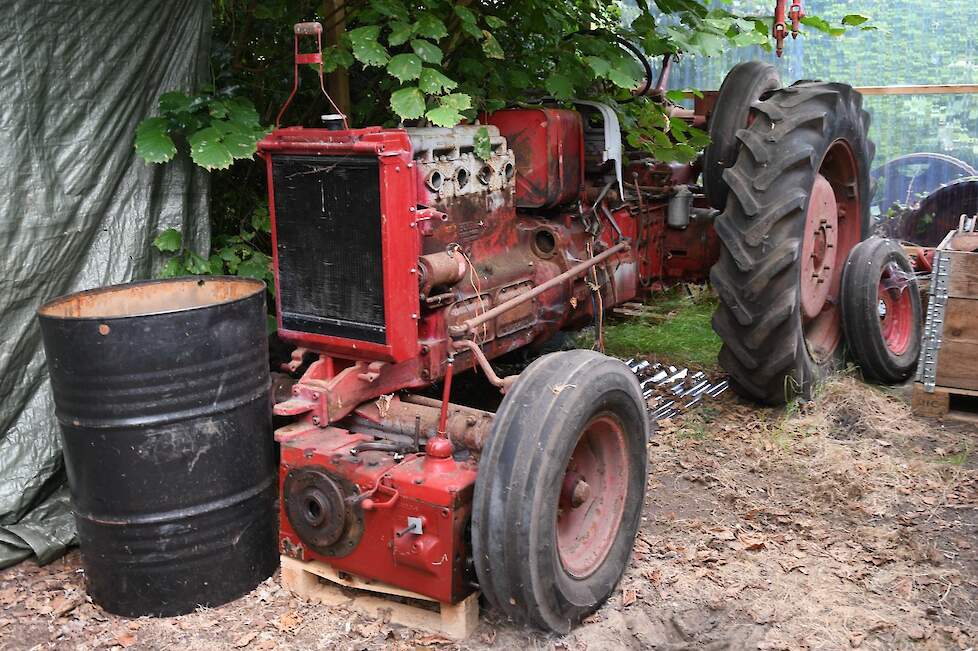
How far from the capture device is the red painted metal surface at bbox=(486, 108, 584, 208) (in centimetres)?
419

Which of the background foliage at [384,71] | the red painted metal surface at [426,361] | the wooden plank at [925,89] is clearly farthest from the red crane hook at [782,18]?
the wooden plank at [925,89]

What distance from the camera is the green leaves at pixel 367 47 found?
3.93 m

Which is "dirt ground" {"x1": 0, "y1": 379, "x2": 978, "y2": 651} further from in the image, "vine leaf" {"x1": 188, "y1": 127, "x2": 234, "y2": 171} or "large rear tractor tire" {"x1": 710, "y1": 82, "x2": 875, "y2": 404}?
"vine leaf" {"x1": 188, "y1": 127, "x2": 234, "y2": 171}

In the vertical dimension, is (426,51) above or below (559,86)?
above

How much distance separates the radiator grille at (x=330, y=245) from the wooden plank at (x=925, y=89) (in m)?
7.44

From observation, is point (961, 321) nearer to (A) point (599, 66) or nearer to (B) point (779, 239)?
(B) point (779, 239)

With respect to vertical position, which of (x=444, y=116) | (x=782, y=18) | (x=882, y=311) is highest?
(x=782, y=18)

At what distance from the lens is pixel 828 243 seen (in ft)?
16.1

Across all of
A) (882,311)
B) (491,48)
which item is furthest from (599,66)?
(882,311)

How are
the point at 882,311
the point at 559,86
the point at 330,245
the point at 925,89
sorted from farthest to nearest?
the point at 925,89
the point at 882,311
the point at 559,86
the point at 330,245

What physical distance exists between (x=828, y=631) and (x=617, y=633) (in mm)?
677

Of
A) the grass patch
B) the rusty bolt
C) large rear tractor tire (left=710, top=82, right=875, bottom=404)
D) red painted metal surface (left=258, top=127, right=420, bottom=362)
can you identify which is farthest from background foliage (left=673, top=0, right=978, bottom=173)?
the rusty bolt

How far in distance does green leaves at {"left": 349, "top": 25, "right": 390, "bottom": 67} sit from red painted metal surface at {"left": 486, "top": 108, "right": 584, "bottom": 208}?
0.56 meters

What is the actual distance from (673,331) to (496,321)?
2.81 metres
